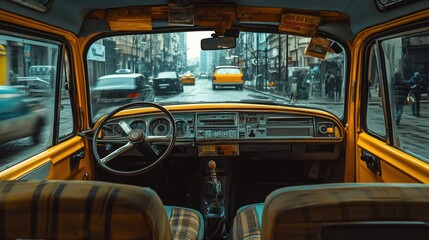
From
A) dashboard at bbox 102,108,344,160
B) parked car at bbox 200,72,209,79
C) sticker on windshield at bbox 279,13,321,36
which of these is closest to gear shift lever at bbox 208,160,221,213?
dashboard at bbox 102,108,344,160

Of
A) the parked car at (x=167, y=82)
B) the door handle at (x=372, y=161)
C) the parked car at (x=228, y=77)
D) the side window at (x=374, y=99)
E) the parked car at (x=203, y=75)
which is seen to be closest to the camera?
the door handle at (x=372, y=161)

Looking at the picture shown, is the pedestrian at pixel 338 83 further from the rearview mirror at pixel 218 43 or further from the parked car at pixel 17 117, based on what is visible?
the parked car at pixel 17 117

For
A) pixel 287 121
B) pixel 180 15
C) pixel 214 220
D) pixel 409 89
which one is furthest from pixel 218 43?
pixel 409 89

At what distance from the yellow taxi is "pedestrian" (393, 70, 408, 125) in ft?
7.41

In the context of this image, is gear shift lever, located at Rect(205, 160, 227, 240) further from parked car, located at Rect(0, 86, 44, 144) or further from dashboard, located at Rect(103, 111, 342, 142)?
parked car, located at Rect(0, 86, 44, 144)

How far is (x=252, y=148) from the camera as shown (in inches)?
137

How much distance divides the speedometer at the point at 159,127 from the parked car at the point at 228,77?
900mm

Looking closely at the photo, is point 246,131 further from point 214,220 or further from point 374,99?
point 374,99

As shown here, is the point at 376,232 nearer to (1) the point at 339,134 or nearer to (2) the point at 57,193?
(2) the point at 57,193

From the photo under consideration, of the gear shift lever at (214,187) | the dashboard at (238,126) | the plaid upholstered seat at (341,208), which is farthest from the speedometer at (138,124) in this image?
the plaid upholstered seat at (341,208)

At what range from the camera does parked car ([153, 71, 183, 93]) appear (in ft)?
12.6

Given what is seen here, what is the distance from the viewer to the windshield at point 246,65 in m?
3.53

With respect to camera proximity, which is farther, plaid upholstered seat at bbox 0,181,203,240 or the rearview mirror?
the rearview mirror

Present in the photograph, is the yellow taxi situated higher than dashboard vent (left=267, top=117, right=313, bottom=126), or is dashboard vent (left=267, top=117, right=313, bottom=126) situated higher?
the yellow taxi
